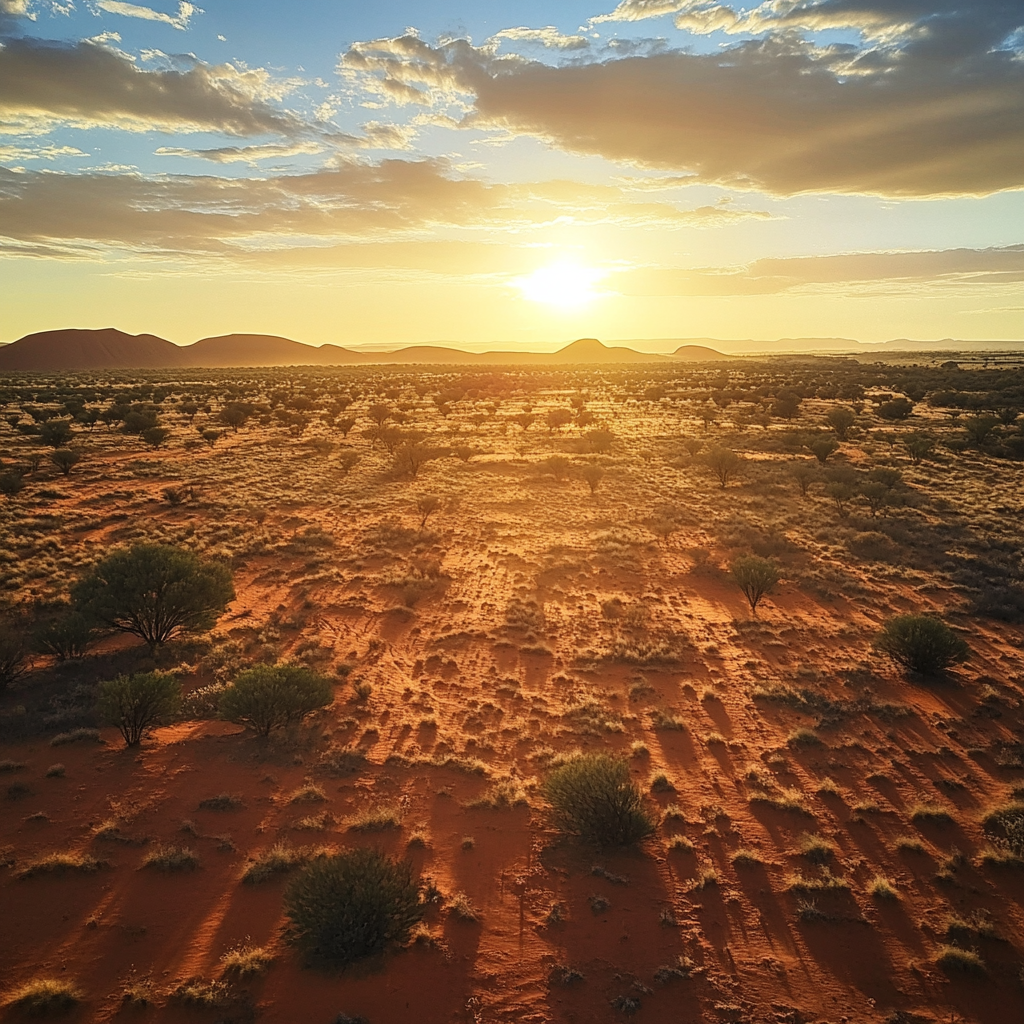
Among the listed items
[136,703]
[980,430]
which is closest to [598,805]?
[136,703]

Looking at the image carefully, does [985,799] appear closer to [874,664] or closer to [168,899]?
[874,664]

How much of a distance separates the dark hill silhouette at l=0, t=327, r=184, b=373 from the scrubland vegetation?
178 meters

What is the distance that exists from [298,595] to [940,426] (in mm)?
45062

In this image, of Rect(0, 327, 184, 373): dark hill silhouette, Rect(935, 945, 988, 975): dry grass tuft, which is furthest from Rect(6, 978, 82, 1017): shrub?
Rect(0, 327, 184, 373): dark hill silhouette

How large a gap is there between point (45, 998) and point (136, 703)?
4.83 metres

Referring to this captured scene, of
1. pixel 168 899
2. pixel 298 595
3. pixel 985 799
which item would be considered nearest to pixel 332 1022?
pixel 168 899

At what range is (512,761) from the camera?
10.4 meters

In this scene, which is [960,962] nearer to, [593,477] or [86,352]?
[593,477]

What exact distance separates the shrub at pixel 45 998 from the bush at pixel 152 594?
7.95 meters

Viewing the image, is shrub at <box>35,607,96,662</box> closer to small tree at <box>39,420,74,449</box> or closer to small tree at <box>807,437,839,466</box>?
small tree at <box>39,420,74,449</box>

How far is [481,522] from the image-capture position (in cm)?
2394

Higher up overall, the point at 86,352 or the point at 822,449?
the point at 86,352

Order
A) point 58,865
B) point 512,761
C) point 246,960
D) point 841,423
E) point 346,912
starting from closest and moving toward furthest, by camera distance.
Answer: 1. point 246,960
2. point 346,912
3. point 58,865
4. point 512,761
5. point 841,423

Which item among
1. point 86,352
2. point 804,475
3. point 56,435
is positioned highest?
point 86,352
